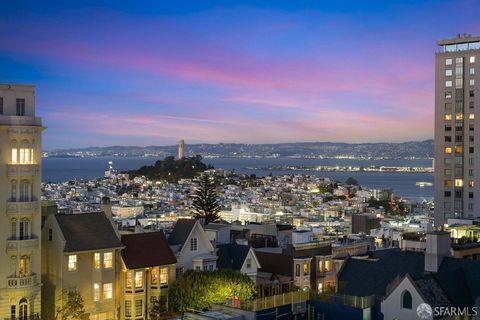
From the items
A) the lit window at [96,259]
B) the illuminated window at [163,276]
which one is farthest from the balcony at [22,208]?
the illuminated window at [163,276]

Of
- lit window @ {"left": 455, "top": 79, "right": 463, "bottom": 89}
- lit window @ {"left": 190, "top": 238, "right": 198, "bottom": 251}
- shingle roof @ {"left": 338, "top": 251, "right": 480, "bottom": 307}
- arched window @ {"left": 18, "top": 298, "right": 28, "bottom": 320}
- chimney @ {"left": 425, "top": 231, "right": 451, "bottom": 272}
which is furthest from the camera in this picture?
lit window @ {"left": 455, "top": 79, "right": 463, "bottom": 89}

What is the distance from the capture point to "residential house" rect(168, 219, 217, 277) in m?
51.7

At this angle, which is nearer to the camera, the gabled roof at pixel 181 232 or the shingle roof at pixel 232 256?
the gabled roof at pixel 181 232

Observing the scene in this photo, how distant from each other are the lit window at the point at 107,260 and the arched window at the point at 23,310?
231 inches

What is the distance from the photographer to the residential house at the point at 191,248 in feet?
170

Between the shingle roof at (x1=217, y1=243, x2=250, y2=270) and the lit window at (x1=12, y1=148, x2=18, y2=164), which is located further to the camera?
the shingle roof at (x1=217, y1=243, x2=250, y2=270)

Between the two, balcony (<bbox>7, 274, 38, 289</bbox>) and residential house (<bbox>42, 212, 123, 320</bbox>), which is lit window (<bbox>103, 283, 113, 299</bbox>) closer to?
residential house (<bbox>42, 212, 123, 320</bbox>)

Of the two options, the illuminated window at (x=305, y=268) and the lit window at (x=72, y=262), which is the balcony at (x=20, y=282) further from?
the illuminated window at (x=305, y=268)

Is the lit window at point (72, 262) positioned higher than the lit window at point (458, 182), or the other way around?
the lit window at point (458, 182)

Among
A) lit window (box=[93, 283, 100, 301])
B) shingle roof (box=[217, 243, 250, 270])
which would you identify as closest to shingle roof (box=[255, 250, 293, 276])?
shingle roof (box=[217, 243, 250, 270])

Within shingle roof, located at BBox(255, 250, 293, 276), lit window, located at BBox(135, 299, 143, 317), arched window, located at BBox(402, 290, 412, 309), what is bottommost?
lit window, located at BBox(135, 299, 143, 317)

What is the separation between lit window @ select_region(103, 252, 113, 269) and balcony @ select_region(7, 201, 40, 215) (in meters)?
5.70

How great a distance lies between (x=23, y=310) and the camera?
42625mm

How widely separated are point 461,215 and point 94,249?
79673 mm
